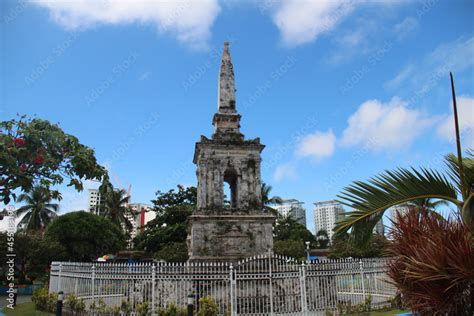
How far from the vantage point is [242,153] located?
1706cm

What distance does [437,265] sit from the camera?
360 cm

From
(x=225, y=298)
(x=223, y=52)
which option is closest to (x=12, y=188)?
(x=225, y=298)

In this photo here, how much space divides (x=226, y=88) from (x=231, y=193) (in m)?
5.34

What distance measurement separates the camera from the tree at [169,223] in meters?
35.3

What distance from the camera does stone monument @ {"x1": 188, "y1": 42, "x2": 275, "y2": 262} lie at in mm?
15273

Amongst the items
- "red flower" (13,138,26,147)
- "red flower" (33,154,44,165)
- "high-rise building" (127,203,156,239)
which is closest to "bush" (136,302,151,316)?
"red flower" (33,154,44,165)

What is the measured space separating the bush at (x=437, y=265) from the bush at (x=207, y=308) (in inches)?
308

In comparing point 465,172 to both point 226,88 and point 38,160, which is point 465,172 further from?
point 226,88

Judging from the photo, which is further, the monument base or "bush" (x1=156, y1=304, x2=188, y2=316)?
the monument base

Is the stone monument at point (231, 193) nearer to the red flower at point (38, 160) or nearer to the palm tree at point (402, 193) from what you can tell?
the red flower at point (38, 160)

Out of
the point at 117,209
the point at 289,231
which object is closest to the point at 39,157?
the point at 117,209

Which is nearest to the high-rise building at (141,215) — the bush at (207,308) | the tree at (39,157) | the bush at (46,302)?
the bush at (46,302)

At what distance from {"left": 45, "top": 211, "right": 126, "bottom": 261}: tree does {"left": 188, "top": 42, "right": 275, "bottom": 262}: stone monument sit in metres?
17.2

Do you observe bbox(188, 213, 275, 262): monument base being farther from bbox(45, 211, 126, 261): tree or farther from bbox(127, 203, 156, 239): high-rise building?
bbox(127, 203, 156, 239): high-rise building
